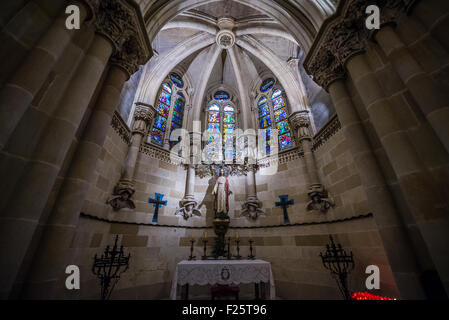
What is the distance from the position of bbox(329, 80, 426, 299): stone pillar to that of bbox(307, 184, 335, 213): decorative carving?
106 inches

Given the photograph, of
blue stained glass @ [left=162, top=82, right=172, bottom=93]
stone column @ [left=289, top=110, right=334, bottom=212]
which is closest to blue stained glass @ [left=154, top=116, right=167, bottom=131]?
blue stained glass @ [left=162, top=82, right=172, bottom=93]

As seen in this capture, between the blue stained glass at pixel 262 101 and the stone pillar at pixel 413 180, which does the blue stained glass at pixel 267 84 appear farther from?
the stone pillar at pixel 413 180

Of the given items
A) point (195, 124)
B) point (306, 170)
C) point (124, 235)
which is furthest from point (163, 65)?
point (306, 170)

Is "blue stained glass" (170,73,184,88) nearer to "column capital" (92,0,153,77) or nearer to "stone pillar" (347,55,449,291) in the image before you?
"column capital" (92,0,153,77)

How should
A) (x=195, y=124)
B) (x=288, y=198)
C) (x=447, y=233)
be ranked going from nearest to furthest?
(x=447, y=233) < (x=288, y=198) < (x=195, y=124)

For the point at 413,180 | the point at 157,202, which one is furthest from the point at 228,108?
the point at 413,180

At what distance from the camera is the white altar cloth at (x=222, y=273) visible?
395 cm

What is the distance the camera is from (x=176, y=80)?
903 cm

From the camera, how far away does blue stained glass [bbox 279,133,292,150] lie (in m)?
7.29

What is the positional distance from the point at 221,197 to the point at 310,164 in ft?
10.8

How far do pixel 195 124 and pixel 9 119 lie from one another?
6814mm

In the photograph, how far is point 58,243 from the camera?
2.00 meters

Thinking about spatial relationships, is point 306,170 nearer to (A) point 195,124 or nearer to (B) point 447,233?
(B) point 447,233

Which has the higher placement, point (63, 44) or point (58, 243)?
point (63, 44)
